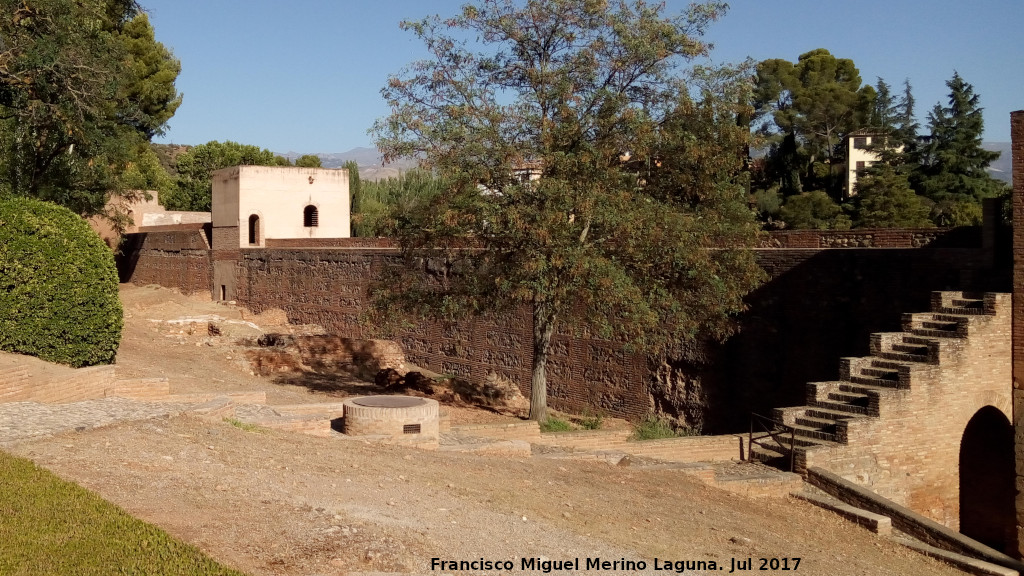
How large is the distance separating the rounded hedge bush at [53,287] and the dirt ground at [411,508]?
11.7 ft

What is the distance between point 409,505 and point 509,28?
26.9 feet

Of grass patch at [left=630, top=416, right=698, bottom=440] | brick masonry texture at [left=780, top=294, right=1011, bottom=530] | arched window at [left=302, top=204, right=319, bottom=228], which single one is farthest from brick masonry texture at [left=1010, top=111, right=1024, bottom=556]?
arched window at [left=302, top=204, right=319, bottom=228]

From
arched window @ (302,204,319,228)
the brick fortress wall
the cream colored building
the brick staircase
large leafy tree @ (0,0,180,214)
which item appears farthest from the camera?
arched window @ (302,204,319,228)

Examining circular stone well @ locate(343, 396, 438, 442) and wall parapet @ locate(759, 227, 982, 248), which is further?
wall parapet @ locate(759, 227, 982, 248)

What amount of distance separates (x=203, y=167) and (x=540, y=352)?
34630 mm

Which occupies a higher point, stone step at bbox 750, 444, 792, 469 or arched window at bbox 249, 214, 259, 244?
arched window at bbox 249, 214, 259, 244

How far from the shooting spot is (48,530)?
18.9 ft

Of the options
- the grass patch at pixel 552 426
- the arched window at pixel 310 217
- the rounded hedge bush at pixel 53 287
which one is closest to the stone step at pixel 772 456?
the grass patch at pixel 552 426

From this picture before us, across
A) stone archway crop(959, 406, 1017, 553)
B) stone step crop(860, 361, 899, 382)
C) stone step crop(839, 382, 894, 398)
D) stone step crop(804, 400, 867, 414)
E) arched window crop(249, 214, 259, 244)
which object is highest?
arched window crop(249, 214, 259, 244)

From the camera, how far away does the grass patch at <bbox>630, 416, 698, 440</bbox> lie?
51.1 ft

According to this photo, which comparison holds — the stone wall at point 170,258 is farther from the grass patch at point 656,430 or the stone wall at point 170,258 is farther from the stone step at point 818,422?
the stone step at point 818,422

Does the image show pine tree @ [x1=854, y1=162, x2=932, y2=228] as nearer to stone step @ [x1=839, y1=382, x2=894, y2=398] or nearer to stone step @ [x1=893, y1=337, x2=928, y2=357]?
stone step @ [x1=893, y1=337, x2=928, y2=357]

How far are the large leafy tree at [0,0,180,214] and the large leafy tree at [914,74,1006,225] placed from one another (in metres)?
28.6

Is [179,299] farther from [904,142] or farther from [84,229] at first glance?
[904,142]
